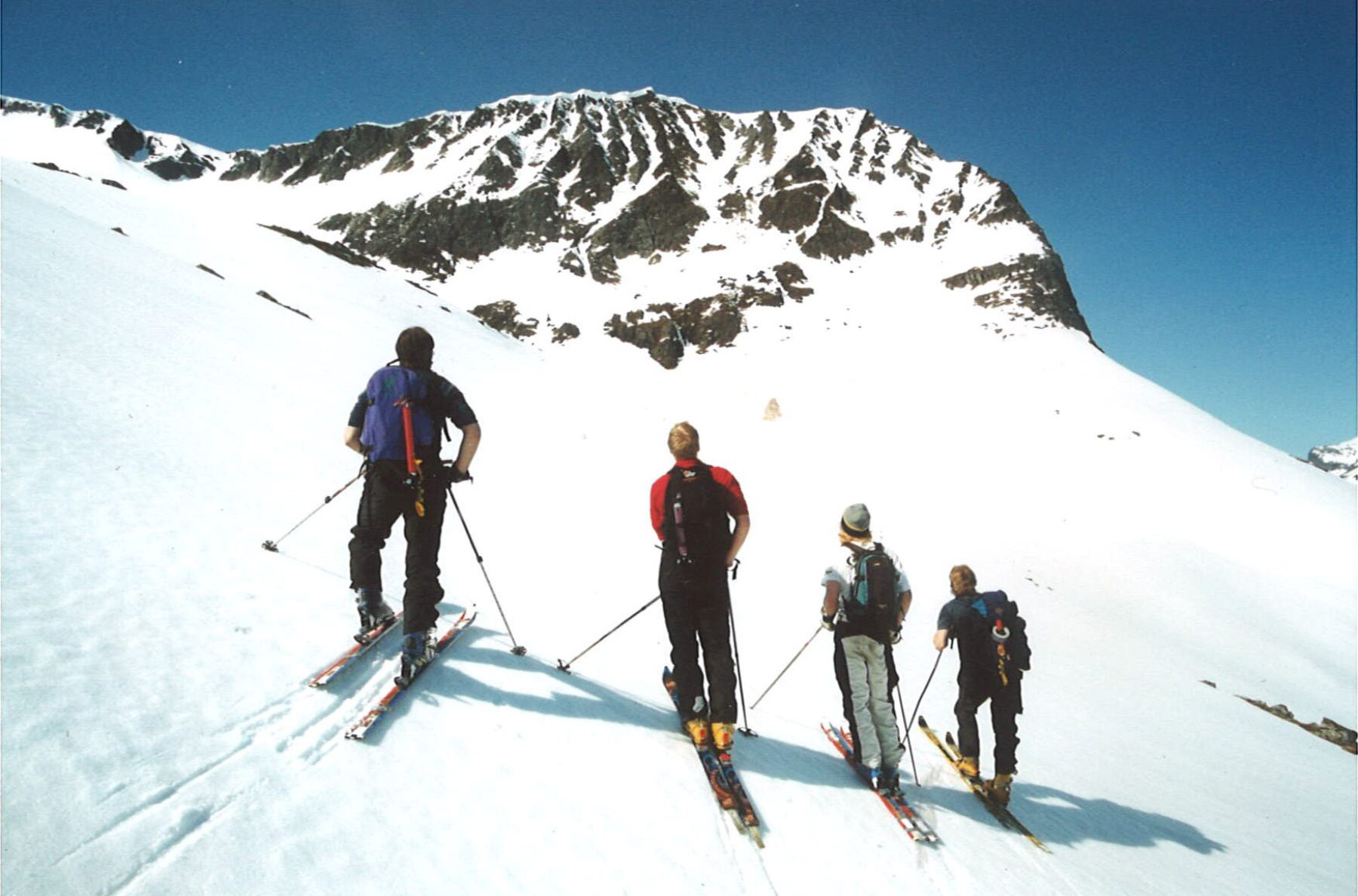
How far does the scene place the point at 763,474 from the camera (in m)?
22.0

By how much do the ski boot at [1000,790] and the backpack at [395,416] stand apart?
632 centimetres

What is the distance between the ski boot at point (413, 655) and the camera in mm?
3783

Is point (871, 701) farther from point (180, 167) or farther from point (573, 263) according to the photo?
point (180, 167)

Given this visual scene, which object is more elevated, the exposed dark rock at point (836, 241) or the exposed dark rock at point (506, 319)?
the exposed dark rock at point (836, 241)

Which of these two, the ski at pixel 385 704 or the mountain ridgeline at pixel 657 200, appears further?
the mountain ridgeline at pixel 657 200

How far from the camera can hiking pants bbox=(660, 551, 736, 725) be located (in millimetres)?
4203

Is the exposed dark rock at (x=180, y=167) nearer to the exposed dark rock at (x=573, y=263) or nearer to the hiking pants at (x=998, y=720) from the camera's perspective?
the exposed dark rock at (x=573, y=263)

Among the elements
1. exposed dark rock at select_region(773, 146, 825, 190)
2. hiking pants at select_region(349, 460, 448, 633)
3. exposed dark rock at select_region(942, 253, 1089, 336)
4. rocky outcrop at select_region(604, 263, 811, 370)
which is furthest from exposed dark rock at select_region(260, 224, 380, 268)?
exposed dark rock at select_region(773, 146, 825, 190)

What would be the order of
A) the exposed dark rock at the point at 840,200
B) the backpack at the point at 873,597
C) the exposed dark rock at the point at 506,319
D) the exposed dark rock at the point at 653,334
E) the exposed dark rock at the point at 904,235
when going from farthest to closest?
1. the exposed dark rock at the point at 840,200
2. the exposed dark rock at the point at 904,235
3. the exposed dark rock at the point at 506,319
4. the exposed dark rock at the point at 653,334
5. the backpack at the point at 873,597

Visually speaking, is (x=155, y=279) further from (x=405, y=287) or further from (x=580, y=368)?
(x=580, y=368)

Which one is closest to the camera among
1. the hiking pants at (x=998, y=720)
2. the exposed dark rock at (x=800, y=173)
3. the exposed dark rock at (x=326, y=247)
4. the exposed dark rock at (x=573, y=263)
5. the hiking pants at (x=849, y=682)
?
→ the hiking pants at (x=849, y=682)

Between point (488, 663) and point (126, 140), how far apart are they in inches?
7493

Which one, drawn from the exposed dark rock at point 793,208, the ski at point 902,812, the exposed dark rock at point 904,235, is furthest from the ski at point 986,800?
the exposed dark rock at point 793,208

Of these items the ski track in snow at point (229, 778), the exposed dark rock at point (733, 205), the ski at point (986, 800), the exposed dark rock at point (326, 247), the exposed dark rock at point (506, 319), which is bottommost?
the ski track in snow at point (229, 778)
